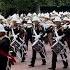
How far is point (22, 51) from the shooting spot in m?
18.0

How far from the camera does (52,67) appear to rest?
52.3ft

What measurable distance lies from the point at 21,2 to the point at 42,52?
2096 centimetres

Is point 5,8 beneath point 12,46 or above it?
above

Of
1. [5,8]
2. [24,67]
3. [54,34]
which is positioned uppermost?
[5,8]

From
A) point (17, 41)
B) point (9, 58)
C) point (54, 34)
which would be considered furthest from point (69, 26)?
point (9, 58)

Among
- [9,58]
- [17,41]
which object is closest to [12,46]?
[17,41]

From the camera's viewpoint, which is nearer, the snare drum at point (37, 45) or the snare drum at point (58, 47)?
the snare drum at point (58, 47)

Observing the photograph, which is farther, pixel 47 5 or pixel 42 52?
pixel 47 5

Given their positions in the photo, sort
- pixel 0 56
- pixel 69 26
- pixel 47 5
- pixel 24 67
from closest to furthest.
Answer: pixel 0 56
pixel 69 26
pixel 24 67
pixel 47 5

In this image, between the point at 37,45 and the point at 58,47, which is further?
the point at 37,45

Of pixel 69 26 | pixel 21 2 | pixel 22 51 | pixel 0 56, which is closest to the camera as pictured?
pixel 0 56

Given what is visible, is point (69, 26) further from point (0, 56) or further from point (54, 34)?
point (0, 56)

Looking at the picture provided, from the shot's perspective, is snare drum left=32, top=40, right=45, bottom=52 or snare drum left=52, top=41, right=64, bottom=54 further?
snare drum left=32, top=40, right=45, bottom=52

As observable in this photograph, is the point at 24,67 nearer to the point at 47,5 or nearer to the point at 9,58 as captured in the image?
the point at 9,58
